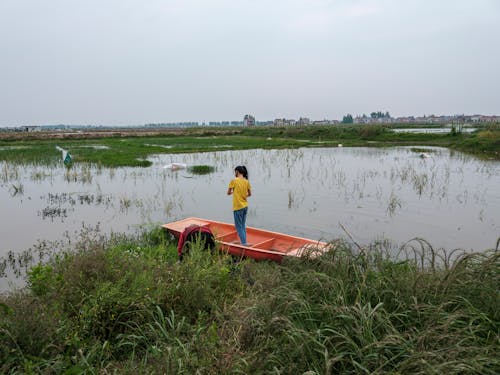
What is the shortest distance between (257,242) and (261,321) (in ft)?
12.3

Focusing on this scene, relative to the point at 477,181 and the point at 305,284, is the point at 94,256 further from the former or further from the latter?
the point at 477,181

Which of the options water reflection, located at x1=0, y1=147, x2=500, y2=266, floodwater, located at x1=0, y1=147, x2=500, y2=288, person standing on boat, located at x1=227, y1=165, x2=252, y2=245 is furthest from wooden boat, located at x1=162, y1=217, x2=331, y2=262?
water reflection, located at x1=0, y1=147, x2=500, y2=266

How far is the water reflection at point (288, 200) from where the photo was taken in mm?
8203

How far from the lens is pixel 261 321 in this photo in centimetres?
317

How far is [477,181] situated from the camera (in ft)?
44.3

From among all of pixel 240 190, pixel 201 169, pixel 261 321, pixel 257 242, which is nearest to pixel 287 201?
pixel 257 242

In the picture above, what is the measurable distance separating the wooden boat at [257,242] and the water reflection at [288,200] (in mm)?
1338

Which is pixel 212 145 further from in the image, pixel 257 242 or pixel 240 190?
pixel 240 190

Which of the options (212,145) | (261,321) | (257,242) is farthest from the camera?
(212,145)

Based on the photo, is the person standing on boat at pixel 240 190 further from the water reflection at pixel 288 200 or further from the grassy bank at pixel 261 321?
the water reflection at pixel 288 200

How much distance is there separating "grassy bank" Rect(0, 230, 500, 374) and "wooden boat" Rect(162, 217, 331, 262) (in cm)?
140

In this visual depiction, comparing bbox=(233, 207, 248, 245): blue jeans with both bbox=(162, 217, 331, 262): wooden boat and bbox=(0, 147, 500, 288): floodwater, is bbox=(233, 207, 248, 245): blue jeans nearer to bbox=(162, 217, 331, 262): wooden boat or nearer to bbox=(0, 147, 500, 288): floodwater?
bbox=(162, 217, 331, 262): wooden boat

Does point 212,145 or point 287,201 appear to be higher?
point 212,145

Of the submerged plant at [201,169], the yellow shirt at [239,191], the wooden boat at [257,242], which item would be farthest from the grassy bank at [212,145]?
the yellow shirt at [239,191]
